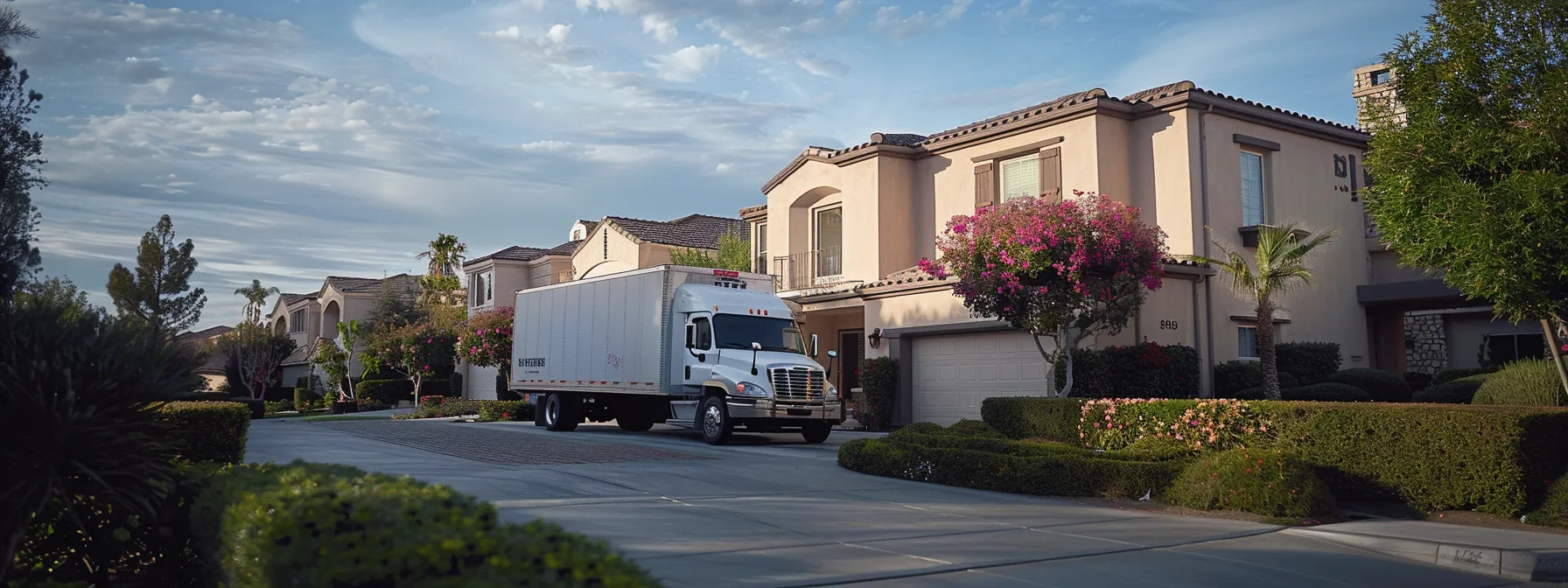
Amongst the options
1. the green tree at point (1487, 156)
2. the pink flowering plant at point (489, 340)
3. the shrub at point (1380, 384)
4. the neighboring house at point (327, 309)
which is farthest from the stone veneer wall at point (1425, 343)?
the neighboring house at point (327, 309)

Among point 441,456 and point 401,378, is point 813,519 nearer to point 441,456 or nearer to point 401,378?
point 441,456

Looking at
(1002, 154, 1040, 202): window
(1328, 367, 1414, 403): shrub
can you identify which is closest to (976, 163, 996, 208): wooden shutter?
(1002, 154, 1040, 202): window

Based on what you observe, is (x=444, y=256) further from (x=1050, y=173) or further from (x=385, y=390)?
(x=1050, y=173)

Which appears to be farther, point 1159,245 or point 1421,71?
point 1159,245

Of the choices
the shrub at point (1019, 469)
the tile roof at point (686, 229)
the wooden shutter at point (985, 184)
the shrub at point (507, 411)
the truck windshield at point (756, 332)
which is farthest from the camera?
the tile roof at point (686, 229)

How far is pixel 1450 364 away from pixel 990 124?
14.7 m

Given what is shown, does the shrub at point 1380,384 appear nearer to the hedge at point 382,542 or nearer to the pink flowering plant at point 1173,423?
the pink flowering plant at point 1173,423

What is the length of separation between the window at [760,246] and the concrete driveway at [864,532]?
57.7 ft

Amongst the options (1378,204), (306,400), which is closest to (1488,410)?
(1378,204)

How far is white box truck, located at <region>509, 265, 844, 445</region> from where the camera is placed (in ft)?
65.4

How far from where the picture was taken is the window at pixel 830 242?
29.4 metres

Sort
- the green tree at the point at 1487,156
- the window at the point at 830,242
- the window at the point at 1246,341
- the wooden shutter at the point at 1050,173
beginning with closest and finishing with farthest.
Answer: the green tree at the point at 1487,156 → the window at the point at 1246,341 → the wooden shutter at the point at 1050,173 → the window at the point at 830,242

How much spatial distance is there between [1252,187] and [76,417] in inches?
899

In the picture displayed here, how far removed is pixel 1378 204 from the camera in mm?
13141
